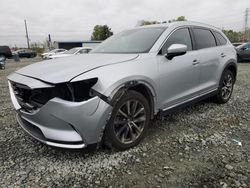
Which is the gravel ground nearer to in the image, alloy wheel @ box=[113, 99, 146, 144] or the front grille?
alloy wheel @ box=[113, 99, 146, 144]

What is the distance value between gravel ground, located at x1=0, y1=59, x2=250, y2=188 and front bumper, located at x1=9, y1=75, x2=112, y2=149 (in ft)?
0.47

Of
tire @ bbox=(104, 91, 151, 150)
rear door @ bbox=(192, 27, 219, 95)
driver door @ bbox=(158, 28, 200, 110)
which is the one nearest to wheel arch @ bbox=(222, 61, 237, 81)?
rear door @ bbox=(192, 27, 219, 95)

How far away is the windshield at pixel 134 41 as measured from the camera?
316 cm

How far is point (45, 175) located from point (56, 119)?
65 cm

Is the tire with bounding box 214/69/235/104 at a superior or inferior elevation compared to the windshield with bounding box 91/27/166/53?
inferior

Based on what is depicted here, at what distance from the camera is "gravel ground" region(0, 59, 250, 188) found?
2242 millimetres

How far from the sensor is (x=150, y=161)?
2.59 metres

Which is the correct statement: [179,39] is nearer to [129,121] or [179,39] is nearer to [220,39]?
[220,39]

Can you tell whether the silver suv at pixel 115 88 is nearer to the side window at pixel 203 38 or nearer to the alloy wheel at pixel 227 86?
the side window at pixel 203 38

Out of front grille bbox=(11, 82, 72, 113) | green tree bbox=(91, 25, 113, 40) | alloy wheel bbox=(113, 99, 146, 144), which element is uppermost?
green tree bbox=(91, 25, 113, 40)

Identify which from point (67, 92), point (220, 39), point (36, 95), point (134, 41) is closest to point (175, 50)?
point (134, 41)

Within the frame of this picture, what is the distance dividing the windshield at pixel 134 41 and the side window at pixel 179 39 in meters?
0.18

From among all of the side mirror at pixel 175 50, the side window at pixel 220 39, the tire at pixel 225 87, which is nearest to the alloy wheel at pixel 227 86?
the tire at pixel 225 87

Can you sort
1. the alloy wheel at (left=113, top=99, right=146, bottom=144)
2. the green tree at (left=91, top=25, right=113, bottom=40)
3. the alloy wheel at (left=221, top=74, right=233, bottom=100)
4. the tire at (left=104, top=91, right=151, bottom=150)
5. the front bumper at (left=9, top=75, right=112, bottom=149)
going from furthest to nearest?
the green tree at (left=91, top=25, right=113, bottom=40) < the alloy wheel at (left=221, top=74, right=233, bottom=100) < the alloy wheel at (left=113, top=99, right=146, bottom=144) < the tire at (left=104, top=91, right=151, bottom=150) < the front bumper at (left=9, top=75, right=112, bottom=149)
